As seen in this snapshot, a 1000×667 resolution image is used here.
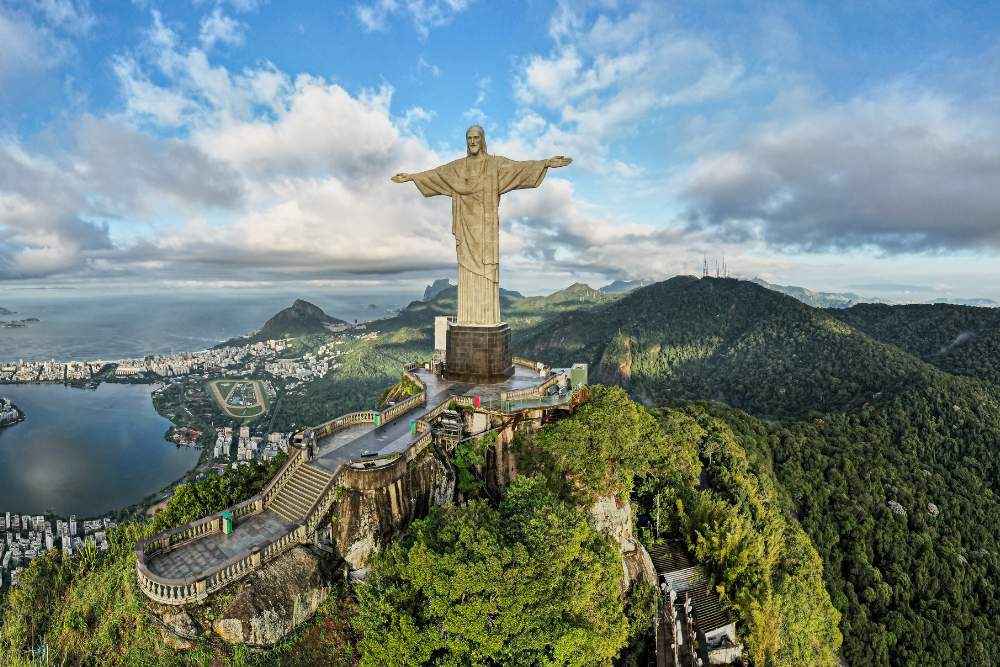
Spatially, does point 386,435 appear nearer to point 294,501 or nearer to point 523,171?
point 294,501

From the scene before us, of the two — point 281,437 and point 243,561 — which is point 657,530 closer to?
point 243,561

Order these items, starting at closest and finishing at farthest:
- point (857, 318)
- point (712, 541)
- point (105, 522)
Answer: point (712, 541)
point (105, 522)
point (857, 318)

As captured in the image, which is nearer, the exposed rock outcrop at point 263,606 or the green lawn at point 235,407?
the exposed rock outcrop at point 263,606

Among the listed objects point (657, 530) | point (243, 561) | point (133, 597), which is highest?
point (243, 561)

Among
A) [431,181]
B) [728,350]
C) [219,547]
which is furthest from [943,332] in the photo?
[219,547]

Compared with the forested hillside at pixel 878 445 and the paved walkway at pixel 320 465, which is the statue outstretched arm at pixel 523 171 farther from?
the forested hillside at pixel 878 445

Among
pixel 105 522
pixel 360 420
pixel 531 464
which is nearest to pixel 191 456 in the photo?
pixel 105 522

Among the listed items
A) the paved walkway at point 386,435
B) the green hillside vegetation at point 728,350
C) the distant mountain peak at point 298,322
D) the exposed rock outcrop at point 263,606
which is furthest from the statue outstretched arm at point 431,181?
the distant mountain peak at point 298,322

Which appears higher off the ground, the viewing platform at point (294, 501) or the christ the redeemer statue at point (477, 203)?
the christ the redeemer statue at point (477, 203)
